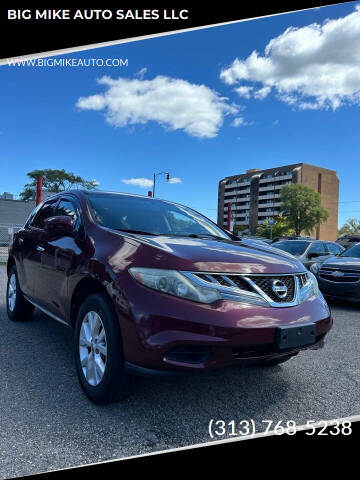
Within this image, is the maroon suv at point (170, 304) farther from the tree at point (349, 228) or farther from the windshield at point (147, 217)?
the tree at point (349, 228)

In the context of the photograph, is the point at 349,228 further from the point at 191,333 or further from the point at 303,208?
the point at 191,333

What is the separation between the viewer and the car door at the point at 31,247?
4.04 m

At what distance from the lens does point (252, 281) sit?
2.47 meters

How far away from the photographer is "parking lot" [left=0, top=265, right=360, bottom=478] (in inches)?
83.8

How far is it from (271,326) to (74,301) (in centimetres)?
159

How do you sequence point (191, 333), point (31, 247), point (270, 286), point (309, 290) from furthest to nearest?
point (31, 247) → point (309, 290) → point (270, 286) → point (191, 333)

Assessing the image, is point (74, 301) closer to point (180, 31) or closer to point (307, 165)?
point (180, 31)

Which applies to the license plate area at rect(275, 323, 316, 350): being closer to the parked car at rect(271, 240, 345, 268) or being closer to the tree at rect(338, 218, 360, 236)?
the parked car at rect(271, 240, 345, 268)

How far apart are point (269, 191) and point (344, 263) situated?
102 m

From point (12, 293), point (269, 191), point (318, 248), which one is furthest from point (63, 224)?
point (269, 191)

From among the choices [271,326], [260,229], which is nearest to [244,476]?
[271,326]

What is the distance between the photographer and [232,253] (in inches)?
106

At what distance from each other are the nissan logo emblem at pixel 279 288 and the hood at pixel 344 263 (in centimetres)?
505

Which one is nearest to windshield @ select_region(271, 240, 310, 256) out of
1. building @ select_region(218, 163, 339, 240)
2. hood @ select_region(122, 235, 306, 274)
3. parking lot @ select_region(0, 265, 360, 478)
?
parking lot @ select_region(0, 265, 360, 478)
